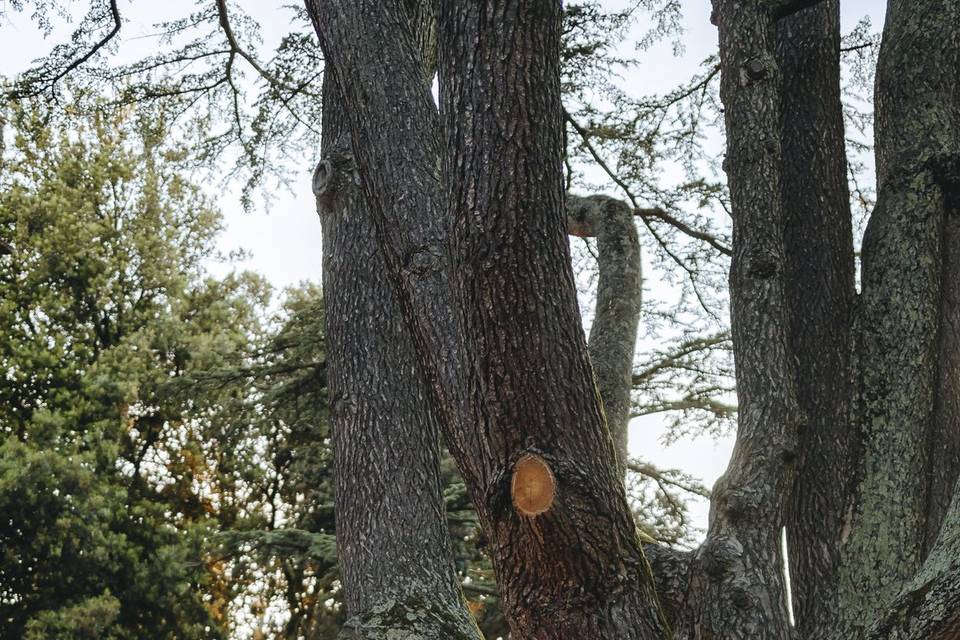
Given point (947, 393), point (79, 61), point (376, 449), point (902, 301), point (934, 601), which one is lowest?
point (934, 601)

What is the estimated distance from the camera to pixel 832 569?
3160 millimetres

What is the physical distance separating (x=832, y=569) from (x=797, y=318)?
897 mm

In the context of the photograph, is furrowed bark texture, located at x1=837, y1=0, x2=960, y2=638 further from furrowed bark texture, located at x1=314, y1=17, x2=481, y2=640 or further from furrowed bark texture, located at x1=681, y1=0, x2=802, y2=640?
furrowed bark texture, located at x1=314, y1=17, x2=481, y2=640

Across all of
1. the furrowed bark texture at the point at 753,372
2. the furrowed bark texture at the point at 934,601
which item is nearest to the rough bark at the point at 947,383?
the furrowed bark texture at the point at 753,372

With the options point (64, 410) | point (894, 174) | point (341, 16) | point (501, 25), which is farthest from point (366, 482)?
point (64, 410)

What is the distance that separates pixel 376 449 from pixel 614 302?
106cm

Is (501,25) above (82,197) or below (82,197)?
below

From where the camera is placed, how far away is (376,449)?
3523mm

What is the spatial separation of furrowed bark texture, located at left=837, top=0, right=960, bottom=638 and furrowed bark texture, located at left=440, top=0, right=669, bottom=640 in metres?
1.02

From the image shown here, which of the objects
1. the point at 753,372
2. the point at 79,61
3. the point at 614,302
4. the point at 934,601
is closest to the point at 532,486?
the point at 934,601

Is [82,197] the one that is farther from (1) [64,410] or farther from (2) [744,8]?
(2) [744,8]

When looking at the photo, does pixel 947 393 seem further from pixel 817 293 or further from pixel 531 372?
pixel 531 372

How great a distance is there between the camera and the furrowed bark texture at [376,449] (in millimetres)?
3330

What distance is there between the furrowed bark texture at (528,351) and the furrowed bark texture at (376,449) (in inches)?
40.6
